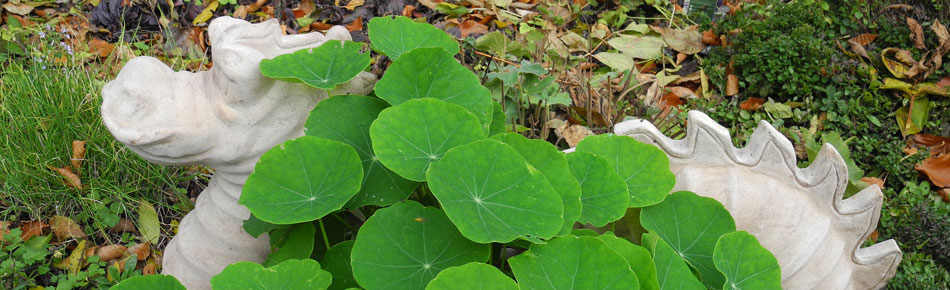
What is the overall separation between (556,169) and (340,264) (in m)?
0.45

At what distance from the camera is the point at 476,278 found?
1.16 metres

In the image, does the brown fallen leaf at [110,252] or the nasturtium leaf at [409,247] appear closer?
the nasturtium leaf at [409,247]

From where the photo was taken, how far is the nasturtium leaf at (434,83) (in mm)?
1460

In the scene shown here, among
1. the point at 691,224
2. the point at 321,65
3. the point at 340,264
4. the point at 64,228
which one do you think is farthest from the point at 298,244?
the point at 64,228

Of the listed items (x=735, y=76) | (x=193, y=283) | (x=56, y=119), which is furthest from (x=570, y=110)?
(x=56, y=119)

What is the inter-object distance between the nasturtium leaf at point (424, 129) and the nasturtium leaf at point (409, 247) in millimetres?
99

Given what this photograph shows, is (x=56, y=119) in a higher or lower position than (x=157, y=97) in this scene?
lower

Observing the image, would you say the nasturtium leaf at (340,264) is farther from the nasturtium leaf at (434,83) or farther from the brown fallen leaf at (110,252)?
the brown fallen leaf at (110,252)

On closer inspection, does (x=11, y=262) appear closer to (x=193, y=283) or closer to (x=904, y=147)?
(x=193, y=283)

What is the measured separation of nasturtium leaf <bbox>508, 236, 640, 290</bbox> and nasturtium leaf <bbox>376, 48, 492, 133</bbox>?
315mm

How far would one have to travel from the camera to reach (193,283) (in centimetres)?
174

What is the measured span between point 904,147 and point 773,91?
513 millimetres

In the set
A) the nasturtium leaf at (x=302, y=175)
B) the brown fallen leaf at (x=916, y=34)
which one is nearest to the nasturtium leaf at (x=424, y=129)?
the nasturtium leaf at (x=302, y=175)

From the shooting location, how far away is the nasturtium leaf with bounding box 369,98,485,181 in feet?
4.41
